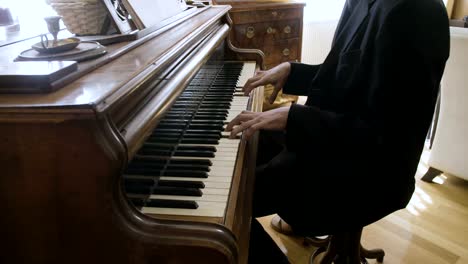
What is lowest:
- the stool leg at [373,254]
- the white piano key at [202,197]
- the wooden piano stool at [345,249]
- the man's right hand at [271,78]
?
the stool leg at [373,254]

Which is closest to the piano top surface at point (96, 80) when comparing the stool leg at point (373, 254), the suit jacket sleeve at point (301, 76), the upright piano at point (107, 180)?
the upright piano at point (107, 180)

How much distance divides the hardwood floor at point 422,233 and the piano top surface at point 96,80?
46.8 inches

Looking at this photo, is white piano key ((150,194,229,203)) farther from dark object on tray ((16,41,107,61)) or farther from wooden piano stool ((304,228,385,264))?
wooden piano stool ((304,228,385,264))

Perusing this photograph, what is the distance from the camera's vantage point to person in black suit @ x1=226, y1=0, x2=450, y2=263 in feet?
3.01

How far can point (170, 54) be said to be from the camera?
3.00 ft

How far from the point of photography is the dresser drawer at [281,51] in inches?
104

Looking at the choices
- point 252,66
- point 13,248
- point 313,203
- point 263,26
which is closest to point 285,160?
point 313,203

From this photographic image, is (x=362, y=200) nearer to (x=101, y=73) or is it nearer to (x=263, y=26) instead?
(x=101, y=73)

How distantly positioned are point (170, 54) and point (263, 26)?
5.74 ft

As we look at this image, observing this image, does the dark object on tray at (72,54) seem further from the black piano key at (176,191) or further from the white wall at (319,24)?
the white wall at (319,24)

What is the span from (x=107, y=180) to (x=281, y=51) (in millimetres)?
2276

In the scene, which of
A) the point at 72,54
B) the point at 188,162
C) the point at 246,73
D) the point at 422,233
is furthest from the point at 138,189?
the point at 422,233

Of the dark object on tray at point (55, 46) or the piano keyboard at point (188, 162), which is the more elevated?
the dark object on tray at point (55, 46)

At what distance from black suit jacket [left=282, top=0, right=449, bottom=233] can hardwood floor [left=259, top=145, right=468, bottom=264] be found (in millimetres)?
719
